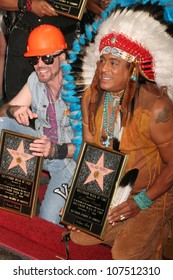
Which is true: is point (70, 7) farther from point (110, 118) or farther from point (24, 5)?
point (110, 118)

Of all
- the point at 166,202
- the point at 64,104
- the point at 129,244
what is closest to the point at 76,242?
the point at 129,244

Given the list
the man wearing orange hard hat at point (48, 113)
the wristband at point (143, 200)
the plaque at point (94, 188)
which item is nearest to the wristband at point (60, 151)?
the man wearing orange hard hat at point (48, 113)

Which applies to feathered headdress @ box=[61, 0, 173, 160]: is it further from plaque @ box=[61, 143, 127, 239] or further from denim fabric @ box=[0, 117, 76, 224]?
denim fabric @ box=[0, 117, 76, 224]

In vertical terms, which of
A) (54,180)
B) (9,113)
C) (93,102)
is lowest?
(54,180)

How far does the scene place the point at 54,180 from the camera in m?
4.11

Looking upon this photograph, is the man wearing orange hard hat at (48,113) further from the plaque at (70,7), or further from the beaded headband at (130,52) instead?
the beaded headband at (130,52)

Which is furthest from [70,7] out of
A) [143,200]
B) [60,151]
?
[143,200]

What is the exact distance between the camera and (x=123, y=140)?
3.40 metres

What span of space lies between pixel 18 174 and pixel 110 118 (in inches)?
31.4

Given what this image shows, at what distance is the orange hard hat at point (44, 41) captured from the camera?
372cm

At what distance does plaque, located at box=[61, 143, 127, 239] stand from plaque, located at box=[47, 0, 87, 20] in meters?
0.94

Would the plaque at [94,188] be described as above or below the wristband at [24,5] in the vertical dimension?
below

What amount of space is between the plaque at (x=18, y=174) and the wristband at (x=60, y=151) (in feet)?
0.48
